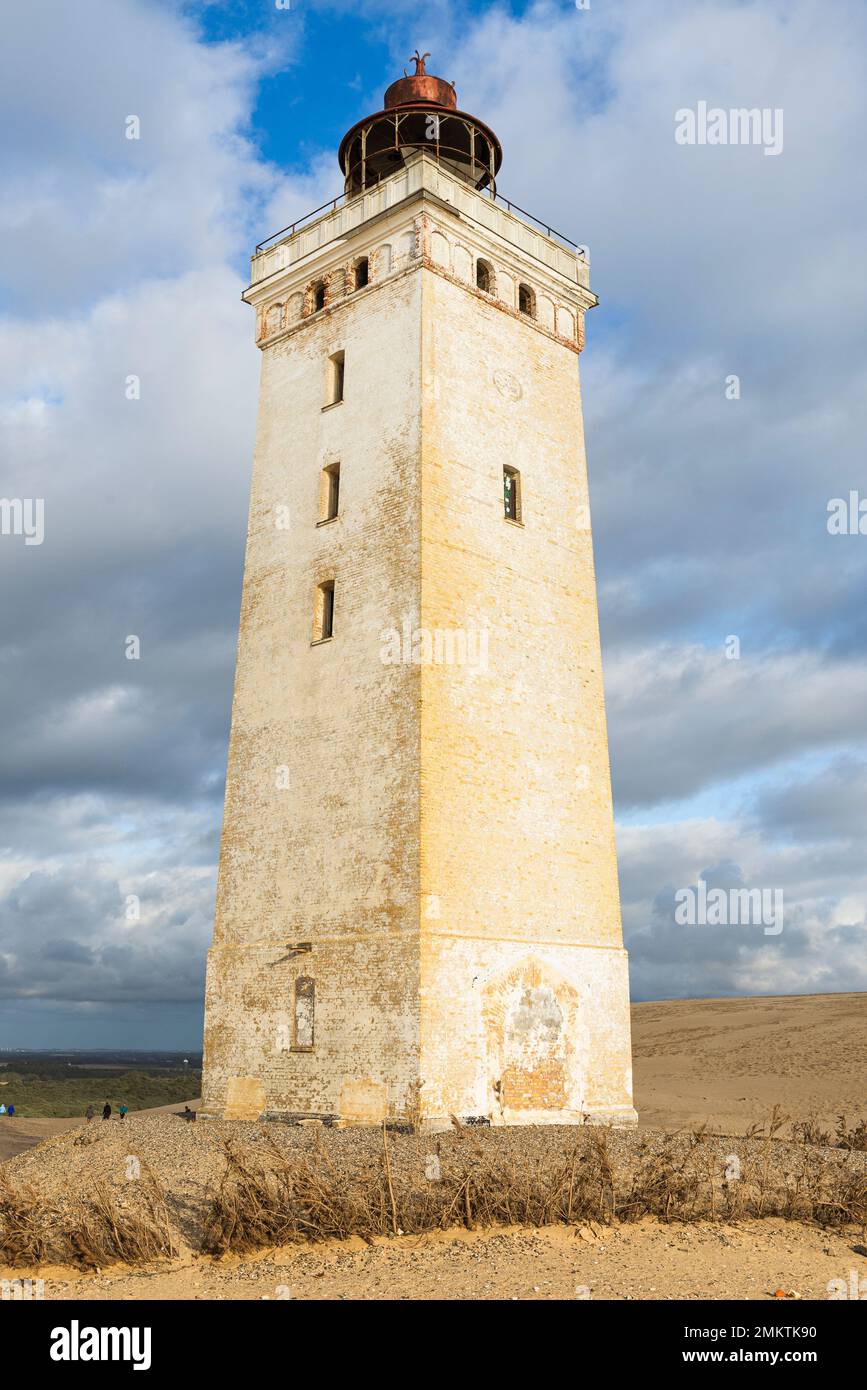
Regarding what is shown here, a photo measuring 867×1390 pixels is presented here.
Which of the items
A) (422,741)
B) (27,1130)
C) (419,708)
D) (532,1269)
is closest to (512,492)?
(419,708)

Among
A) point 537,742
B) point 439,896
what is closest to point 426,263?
point 537,742

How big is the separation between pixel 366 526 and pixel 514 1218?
545 inches

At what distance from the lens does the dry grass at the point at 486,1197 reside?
10156 millimetres

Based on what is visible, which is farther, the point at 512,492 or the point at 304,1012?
the point at 512,492

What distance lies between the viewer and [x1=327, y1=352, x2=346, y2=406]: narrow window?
77.7ft

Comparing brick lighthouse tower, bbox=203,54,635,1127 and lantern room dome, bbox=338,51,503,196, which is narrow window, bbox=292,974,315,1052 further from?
lantern room dome, bbox=338,51,503,196

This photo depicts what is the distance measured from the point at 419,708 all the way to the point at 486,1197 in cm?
972

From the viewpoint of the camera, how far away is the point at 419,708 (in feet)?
62.6

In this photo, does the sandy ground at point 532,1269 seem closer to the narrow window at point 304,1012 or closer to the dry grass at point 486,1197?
the dry grass at point 486,1197

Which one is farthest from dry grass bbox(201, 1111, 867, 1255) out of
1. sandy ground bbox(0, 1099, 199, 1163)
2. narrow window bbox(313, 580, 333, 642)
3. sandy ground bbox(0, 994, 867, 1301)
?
sandy ground bbox(0, 1099, 199, 1163)

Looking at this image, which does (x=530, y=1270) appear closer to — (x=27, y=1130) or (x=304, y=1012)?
(x=304, y=1012)

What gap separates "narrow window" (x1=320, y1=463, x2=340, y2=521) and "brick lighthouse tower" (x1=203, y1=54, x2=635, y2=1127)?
0.24 feet

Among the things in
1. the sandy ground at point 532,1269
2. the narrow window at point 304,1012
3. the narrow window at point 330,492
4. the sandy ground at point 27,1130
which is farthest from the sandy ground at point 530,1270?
the sandy ground at point 27,1130

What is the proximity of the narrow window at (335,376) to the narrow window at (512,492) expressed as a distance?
4.05 m
